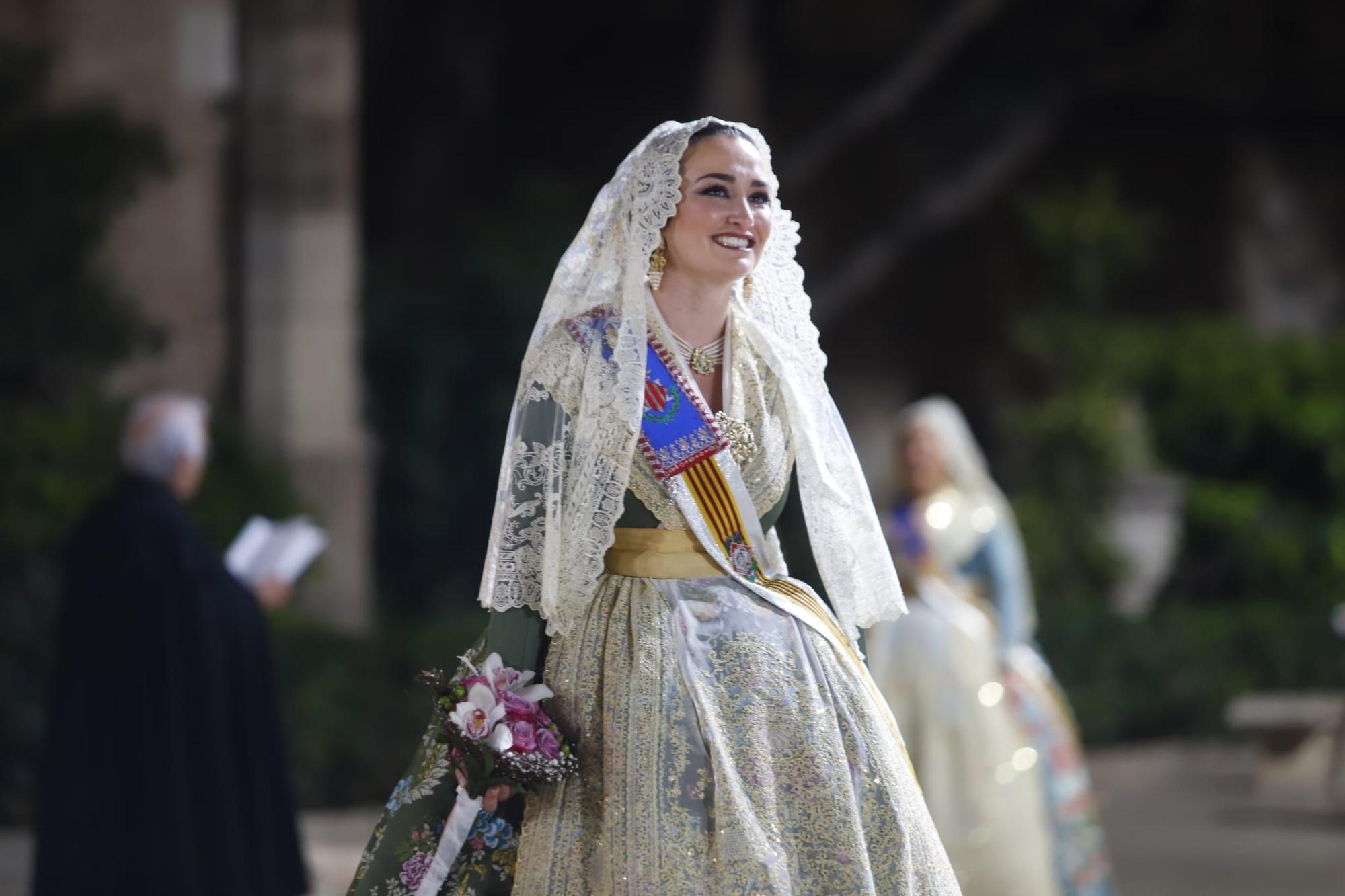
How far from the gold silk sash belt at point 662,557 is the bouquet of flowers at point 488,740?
26 cm

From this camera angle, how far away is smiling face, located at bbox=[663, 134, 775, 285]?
3764mm

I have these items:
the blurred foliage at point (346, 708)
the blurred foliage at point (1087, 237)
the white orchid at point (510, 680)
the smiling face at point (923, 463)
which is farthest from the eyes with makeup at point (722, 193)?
the blurred foliage at point (1087, 237)

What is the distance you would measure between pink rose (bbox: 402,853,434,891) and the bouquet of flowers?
19 millimetres

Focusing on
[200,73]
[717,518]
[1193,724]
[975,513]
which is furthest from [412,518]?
[717,518]

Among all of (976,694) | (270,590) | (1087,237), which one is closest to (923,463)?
(976,694)

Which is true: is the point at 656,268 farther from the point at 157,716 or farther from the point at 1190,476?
the point at 1190,476

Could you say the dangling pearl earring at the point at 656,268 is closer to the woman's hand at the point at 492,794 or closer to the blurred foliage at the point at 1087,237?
the woman's hand at the point at 492,794

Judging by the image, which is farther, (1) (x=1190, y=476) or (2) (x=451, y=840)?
(1) (x=1190, y=476)

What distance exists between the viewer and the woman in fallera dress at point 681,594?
3.54 meters

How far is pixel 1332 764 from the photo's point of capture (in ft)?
30.8

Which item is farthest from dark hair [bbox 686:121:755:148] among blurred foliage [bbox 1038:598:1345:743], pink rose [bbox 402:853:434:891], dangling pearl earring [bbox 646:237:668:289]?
blurred foliage [bbox 1038:598:1345:743]

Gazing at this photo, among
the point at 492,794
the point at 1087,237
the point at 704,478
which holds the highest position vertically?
the point at 1087,237

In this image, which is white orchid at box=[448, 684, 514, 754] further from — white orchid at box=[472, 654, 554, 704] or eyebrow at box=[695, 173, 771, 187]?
eyebrow at box=[695, 173, 771, 187]

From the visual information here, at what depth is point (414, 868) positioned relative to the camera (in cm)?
366
